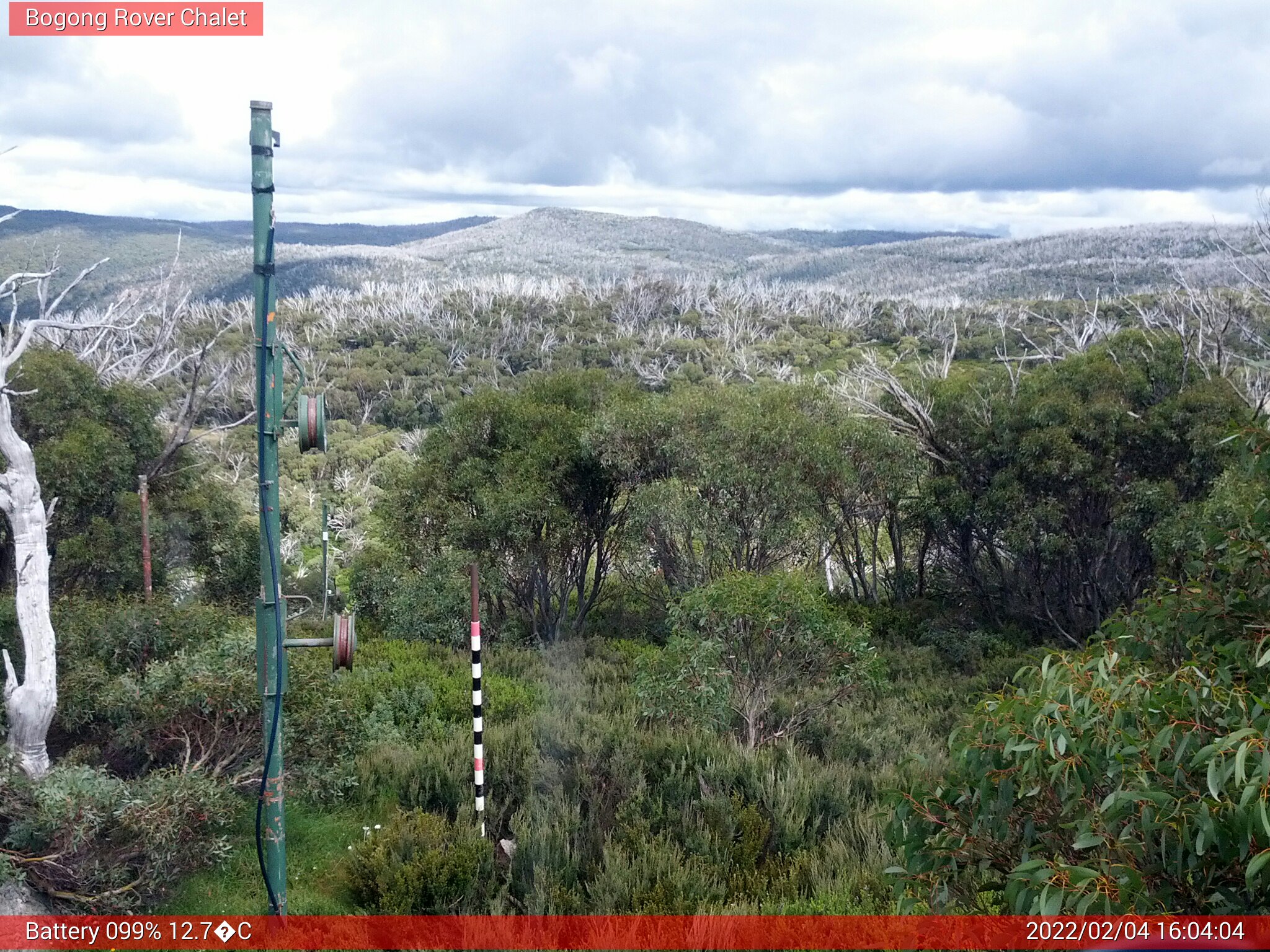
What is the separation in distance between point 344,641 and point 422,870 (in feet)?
5.78

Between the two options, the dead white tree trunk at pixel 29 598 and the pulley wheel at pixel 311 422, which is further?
the dead white tree trunk at pixel 29 598

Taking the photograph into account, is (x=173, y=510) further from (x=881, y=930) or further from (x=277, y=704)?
(x=881, y=930)

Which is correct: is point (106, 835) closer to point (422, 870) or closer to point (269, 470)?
point (422, 870)

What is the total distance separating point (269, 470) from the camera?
4711mm

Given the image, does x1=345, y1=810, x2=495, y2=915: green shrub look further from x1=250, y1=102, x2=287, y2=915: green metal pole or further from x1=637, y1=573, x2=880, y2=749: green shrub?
x1=637, y1=573, x2=880, y2=749: green shrub

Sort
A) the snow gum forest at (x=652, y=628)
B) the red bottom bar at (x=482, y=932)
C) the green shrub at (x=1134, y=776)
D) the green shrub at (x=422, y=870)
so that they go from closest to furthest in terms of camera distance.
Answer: the green shrub at (x=1134, y=776)
the snow gum forest at (x=652, y=628)
the red bottom bar at (x=482, y=932)
the green shrub at (x=422, y=870)

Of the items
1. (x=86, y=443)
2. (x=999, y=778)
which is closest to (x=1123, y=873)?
(x=999, y=778)

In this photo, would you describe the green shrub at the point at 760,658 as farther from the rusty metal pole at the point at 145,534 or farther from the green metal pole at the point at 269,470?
the rusty metal pole at the point at 145,534

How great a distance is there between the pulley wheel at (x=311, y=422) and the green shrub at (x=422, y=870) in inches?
100

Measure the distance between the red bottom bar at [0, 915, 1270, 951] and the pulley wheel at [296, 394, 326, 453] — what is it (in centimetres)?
252

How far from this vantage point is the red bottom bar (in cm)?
441

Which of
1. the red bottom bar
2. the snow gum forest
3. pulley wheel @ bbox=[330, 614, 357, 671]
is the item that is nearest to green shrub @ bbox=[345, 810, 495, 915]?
the snow gum forest

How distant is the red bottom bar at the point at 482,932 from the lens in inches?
174

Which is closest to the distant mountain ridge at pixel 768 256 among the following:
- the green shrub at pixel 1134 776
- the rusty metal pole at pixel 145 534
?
the rusty metal pole at pixel 145 534
